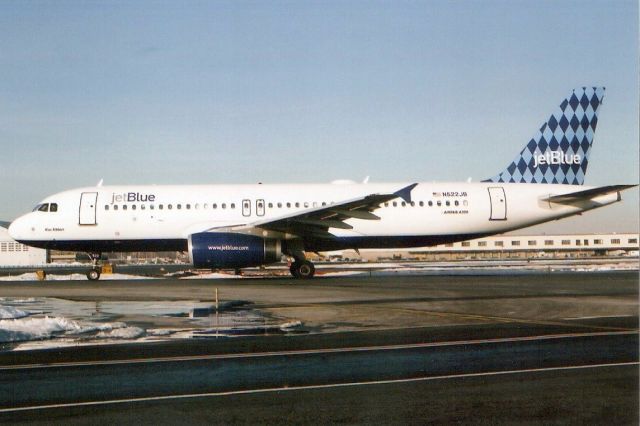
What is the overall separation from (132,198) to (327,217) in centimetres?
785

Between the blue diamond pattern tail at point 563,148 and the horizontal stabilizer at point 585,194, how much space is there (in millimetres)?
1833

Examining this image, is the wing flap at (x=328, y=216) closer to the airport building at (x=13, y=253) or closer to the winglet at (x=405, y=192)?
the winglet at (x=405, y=192)

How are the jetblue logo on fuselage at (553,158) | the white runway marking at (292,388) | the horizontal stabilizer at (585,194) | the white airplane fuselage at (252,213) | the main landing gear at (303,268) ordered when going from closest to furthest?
the white runway marking at (292,388) → the horizontal stabilizer at (585,194) → the main landing gear at (303,268) → the white airplane fuselage at (252,213) → the jetblue logo on fuselage at (553,158)

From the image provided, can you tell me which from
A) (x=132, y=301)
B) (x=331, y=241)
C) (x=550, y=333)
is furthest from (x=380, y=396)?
(x=331, y=241)

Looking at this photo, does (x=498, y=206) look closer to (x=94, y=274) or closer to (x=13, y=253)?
(x=94, y=274)

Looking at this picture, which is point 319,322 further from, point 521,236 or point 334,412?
point 521,236

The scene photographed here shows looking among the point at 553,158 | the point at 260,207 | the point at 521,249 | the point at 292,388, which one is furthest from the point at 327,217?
the point at 521,249

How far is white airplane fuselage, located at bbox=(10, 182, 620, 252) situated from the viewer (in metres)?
27.9

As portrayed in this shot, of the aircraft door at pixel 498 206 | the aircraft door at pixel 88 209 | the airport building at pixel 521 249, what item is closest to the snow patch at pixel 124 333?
the aircraft door at pixel 88 209

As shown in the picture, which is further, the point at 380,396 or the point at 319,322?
the point at 319,322

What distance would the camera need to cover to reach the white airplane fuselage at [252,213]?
27906mm

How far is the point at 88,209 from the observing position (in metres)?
28.1

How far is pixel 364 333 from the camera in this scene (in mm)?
11000

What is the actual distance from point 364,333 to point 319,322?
1722mm
